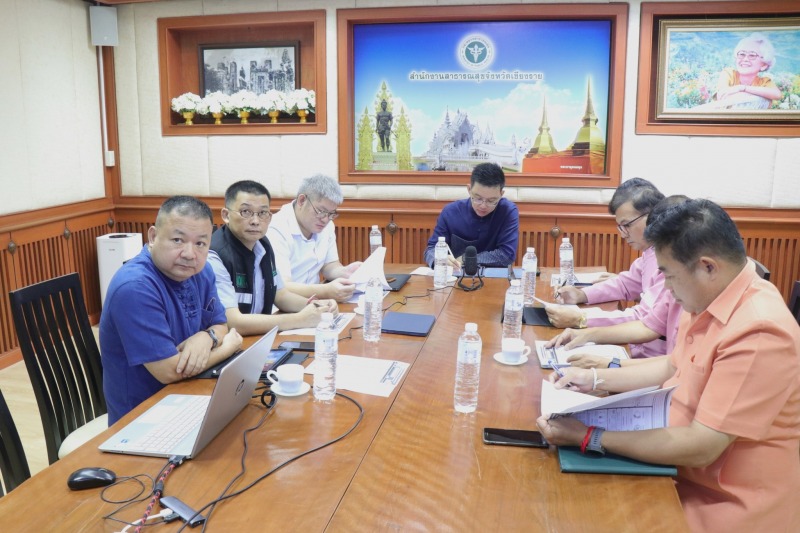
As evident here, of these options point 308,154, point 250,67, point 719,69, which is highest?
point 250,67

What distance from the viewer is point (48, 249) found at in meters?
4.55

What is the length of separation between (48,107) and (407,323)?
3507 mm

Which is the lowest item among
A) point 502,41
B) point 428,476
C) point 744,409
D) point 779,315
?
point 428,476

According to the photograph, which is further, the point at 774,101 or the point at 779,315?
the point at 774,101

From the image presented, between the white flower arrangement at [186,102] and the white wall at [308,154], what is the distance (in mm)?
166

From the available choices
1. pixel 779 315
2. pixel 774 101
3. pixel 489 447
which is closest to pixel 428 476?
pixel 489 447

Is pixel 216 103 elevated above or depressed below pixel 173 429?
above

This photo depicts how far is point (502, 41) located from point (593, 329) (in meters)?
3.14

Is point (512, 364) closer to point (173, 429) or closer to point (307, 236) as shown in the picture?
point (173, 429)

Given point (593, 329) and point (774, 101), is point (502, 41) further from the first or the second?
point (593, 329)

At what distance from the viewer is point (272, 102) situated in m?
5.03

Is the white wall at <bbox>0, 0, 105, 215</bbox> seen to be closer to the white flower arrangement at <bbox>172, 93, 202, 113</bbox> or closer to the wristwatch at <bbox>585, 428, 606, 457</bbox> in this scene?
the white flower arrangement at <bbox>172, 93, 202, 113</bbox>

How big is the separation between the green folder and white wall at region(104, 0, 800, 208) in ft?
11.7

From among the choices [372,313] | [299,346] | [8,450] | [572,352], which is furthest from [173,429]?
[572,352]
